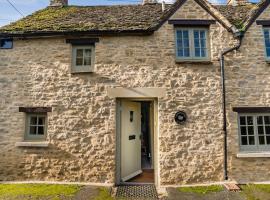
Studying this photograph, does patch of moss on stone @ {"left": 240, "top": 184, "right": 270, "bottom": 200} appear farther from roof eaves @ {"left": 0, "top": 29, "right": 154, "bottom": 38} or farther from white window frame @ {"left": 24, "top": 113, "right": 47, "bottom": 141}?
white window frame @ {"left": 24, "top": 113, "right": 47, "bottom": 141}

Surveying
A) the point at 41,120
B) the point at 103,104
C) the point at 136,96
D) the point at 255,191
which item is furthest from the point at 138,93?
the point at 255,191

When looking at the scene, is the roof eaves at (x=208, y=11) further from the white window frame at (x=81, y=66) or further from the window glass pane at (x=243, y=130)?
the window glass pane at (x=243, y=130)

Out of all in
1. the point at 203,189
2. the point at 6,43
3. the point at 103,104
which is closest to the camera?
the point at 203,189

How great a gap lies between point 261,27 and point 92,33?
20.8 feet

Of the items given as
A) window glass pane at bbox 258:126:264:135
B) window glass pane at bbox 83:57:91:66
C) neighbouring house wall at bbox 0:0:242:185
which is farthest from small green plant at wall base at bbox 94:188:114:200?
window glass pane at bbox 258:126:264:135

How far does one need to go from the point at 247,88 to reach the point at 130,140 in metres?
4.63

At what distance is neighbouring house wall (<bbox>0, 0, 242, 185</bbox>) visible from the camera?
324 inches

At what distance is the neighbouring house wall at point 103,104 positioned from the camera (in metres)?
8.24

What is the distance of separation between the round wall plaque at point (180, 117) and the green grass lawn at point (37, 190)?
13.0 feet

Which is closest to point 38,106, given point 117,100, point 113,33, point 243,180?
point 117,100

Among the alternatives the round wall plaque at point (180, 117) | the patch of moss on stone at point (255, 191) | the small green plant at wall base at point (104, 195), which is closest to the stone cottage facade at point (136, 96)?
the round wall plaque at point (180, 117)

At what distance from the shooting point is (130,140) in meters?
8.96

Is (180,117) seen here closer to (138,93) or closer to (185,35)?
(138,93)

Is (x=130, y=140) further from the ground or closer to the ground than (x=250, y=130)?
closer to the ground
